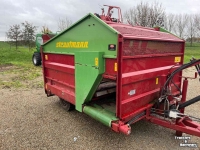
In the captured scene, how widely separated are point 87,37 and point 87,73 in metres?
0.59

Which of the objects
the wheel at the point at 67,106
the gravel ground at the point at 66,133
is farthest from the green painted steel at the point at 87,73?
the wheel at the point at 67,106

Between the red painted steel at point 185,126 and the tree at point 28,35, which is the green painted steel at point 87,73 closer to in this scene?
the red painted steel at point 185,126

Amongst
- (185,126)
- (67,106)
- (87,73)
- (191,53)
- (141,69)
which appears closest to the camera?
(185,126)

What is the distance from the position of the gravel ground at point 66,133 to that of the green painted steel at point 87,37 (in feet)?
4.83

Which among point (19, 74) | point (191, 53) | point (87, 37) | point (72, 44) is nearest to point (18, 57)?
point (19, 74)

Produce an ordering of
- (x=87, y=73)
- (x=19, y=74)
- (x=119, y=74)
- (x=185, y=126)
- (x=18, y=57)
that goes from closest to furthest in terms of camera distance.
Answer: (x=119, y=74) < (x=185, y=126) < (x=87, y=73) < (x=19, y=74) < (x=18, y=57)

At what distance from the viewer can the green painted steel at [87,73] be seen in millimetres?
2598

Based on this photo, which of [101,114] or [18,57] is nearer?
[101,114]

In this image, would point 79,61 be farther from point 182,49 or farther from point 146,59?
point 182,49

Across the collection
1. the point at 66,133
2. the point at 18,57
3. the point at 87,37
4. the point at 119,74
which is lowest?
the point at 66,133

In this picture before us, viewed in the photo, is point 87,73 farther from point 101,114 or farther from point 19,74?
point 19,74

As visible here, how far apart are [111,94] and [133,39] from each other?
5.76ft

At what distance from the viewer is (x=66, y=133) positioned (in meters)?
3.24

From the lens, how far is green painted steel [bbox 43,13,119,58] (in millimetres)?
2445
